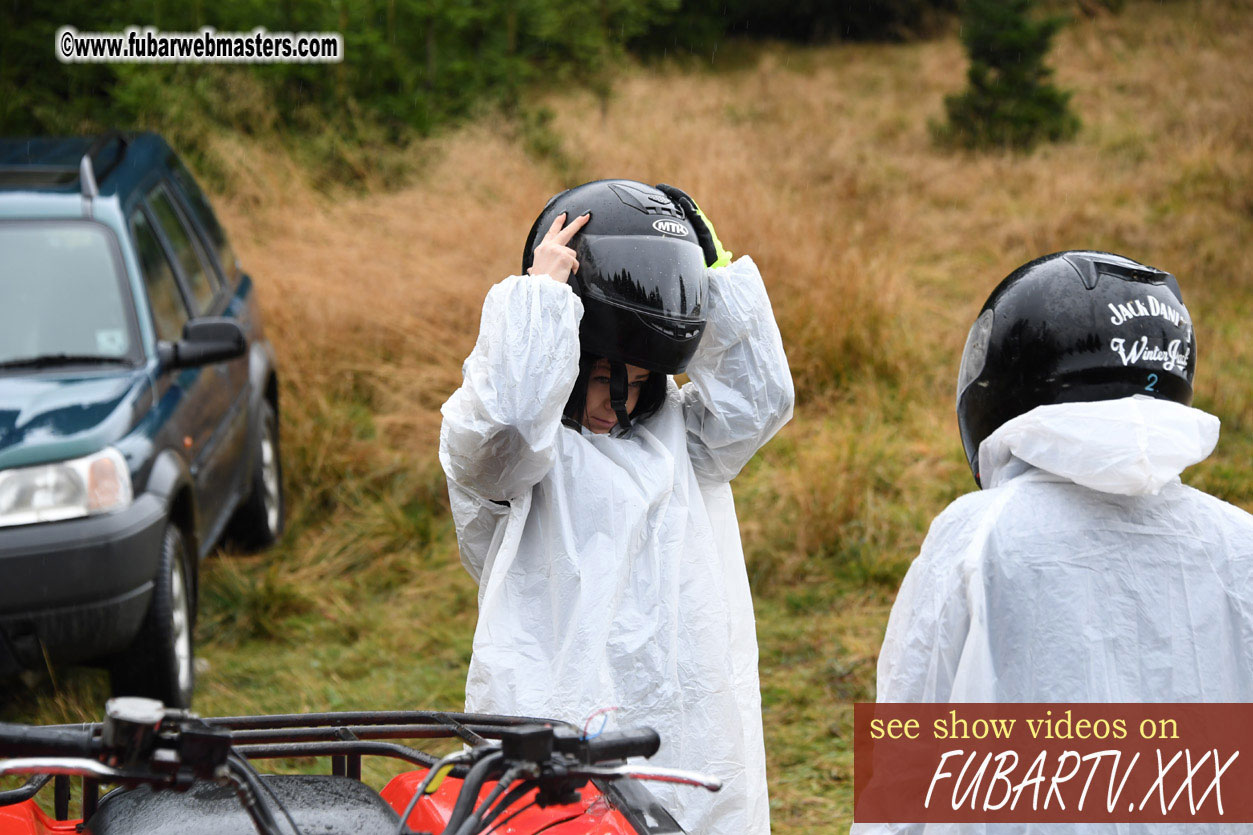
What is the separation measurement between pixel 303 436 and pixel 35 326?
7.84 ft

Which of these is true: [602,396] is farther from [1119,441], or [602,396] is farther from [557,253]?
[1119,441]

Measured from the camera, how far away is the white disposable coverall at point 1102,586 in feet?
5.57

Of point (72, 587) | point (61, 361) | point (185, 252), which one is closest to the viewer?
point (72, 587)

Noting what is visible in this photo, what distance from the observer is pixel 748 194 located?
28.1 ft

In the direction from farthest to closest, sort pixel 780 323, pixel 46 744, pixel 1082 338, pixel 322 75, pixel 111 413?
pixel 322 75 → pixel 780 323 → pixel 111 413 → pixel 1082 338 → pixel 46 744

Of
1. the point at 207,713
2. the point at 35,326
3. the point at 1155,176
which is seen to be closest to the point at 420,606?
Answer: the point at 207,713

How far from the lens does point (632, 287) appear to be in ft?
8.19

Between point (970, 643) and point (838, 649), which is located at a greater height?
point (970, 643)

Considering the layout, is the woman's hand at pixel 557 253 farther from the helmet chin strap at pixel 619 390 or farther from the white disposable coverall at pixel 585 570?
the helmet chin strap at pixel 619 390

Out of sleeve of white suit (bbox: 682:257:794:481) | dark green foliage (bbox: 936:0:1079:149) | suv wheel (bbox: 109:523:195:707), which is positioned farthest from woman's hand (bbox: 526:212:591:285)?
dark green foliage (bbox: 936:0:1079:149)

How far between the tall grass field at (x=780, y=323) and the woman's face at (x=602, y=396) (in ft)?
6.15

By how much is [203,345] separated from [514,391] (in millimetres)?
2677

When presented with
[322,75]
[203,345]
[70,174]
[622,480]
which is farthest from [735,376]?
[322,75]

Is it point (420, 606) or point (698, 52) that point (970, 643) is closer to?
point (420, 606)
